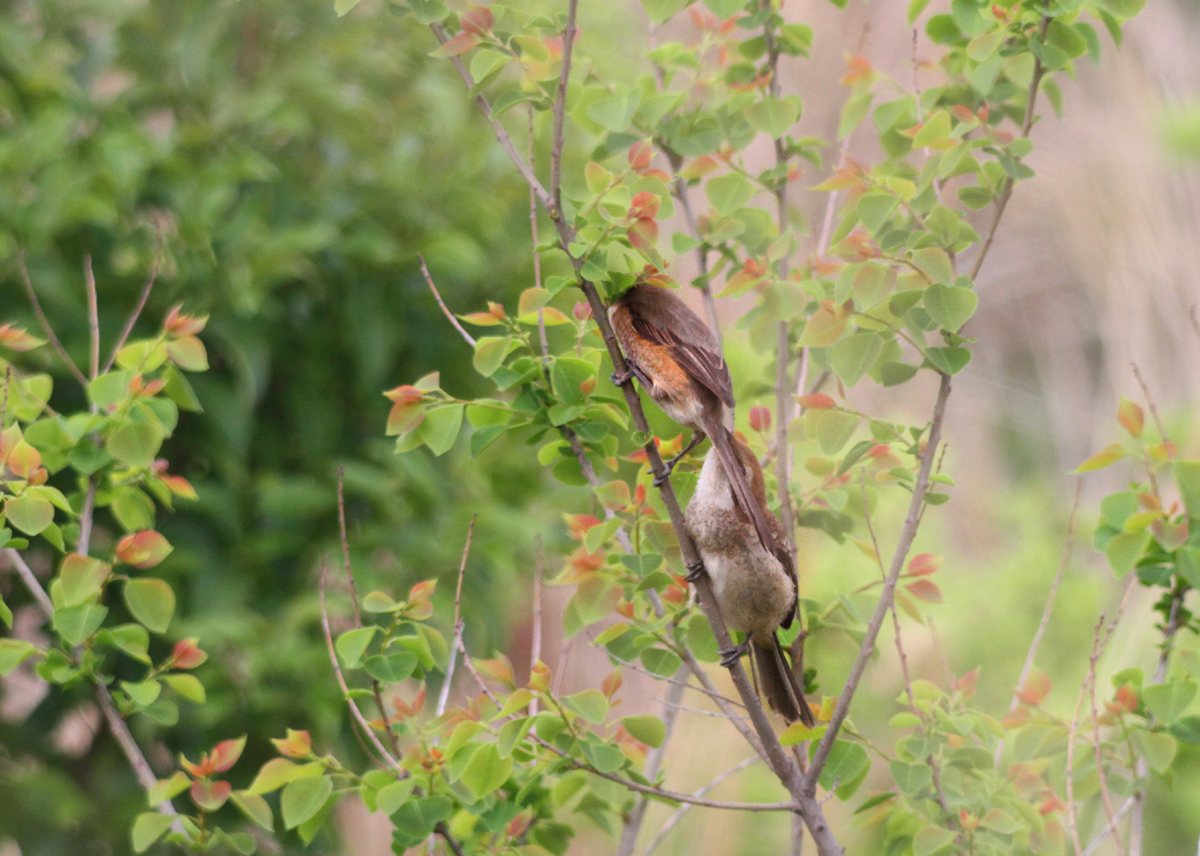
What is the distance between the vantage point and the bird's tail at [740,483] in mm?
1417

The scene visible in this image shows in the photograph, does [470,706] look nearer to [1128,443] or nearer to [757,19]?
Answer: [1128,443]

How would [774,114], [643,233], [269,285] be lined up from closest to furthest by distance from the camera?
[643,233] < [774,114] < [269,285]

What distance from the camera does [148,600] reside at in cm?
142

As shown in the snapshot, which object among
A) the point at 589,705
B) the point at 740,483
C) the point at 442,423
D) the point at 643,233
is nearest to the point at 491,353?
the point at 442,423

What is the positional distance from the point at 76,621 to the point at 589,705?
64 centimetres

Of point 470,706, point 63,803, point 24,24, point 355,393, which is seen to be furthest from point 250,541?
point 24,24

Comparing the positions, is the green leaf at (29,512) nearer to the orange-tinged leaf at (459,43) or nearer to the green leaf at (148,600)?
the green leaf at (148,600)

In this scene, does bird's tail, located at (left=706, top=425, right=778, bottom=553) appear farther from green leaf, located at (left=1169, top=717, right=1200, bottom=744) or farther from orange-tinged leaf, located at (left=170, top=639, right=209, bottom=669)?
orange-tinged leaf, located at (left=170, top=639, right=209, bottom=669)

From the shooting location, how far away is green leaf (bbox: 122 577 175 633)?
1409 millimetres

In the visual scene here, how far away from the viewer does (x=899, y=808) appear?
157cm

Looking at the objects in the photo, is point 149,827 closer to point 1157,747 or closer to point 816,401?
point 816,401

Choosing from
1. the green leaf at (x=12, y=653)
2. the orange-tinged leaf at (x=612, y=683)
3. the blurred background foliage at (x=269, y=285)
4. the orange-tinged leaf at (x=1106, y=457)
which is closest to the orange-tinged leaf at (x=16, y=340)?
the green leaf at (x=12, y=653)

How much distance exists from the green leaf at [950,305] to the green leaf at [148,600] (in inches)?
40.1

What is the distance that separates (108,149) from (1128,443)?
6.44 ft
